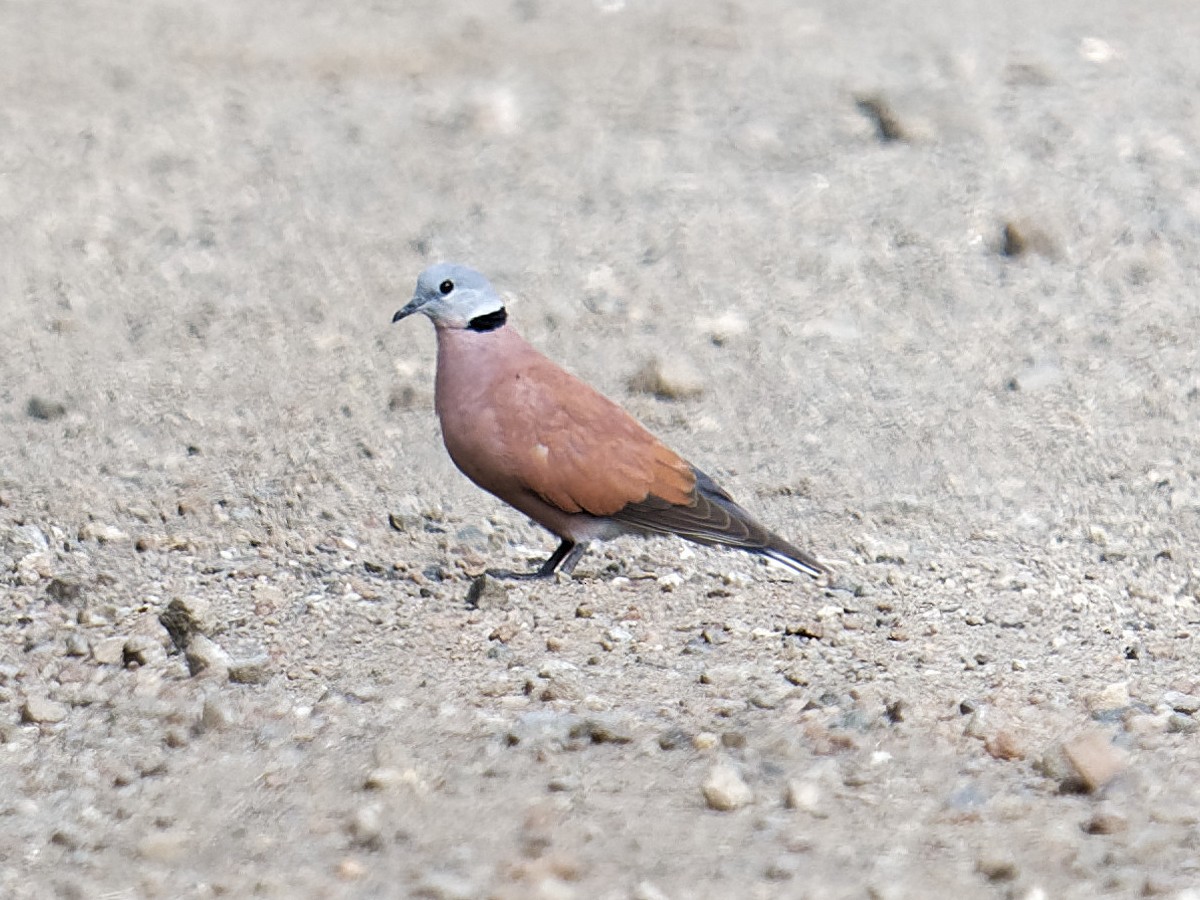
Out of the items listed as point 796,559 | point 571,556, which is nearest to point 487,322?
point 571,556

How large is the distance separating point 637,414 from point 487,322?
64.5 inches

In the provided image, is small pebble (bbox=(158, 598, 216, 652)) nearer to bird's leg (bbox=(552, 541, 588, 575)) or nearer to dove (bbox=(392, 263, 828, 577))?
dove (bbox=(392, 263, 828, 577))

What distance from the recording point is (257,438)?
6602 millimetres

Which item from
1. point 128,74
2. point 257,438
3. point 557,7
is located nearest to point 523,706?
point 257,438

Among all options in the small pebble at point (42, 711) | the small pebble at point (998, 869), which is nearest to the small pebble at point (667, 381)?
the small pebble at point (42, 711)

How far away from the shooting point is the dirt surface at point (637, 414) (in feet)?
13.6

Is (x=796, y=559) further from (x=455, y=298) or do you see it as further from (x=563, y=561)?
(x=455, y=298)

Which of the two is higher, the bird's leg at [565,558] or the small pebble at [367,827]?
the bird's leg at [565,558]

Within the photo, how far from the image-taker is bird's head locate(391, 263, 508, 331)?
212 inches

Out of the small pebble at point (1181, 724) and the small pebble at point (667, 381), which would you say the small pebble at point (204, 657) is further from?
the small pebble at point (667, 381)

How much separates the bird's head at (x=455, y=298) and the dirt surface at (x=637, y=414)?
0.77 m

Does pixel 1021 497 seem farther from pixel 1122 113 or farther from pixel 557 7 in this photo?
pixel 557 7

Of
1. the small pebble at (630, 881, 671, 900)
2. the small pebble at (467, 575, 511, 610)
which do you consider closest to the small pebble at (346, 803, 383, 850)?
the small pebble at (630, 881, 671, 900)

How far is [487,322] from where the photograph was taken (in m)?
5.43
